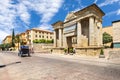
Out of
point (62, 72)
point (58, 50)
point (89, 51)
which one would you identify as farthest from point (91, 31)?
point (62, 72)

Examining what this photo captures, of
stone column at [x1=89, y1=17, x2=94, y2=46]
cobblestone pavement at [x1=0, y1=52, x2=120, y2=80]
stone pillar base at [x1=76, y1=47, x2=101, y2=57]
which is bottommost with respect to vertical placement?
cobblestone pavement at [x1=0, y1=52, x2=120, y2=80]

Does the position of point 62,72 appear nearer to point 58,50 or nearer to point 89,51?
point 89,51

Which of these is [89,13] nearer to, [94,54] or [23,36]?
[94,54]

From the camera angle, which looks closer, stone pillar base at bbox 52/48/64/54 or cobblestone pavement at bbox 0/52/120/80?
cobblestone pavement at bbox 0/52/120/80

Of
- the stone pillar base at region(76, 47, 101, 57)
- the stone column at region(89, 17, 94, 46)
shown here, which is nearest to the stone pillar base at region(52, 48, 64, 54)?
the stone pillar base at region(76, 47, 101, 57)

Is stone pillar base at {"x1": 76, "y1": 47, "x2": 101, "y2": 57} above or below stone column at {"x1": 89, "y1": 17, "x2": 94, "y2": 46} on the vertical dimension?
below

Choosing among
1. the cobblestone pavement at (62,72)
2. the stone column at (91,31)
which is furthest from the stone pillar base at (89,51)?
the cobblestone pavement at (62,72)

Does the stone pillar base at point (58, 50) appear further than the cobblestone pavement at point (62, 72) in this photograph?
Yes

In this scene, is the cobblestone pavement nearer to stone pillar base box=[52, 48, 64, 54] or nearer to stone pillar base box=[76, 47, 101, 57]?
stone pillar base box=[76, 47, 101, 57]

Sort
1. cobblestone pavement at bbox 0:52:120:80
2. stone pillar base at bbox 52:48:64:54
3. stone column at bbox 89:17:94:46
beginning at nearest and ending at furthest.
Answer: cobblestone pavement at bbox 0:52:120:80
stone column at bbox 89:17:94:46
stone pillar base at bbox 52:48:64:54

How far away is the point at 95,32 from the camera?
100 ft

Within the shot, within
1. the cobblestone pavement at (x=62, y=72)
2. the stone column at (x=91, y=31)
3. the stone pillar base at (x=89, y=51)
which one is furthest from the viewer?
the stone column at (x=91, y=31)

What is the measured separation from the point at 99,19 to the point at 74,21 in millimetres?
6586

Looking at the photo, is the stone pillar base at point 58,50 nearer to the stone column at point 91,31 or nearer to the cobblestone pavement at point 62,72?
the stone column at point 91,31
